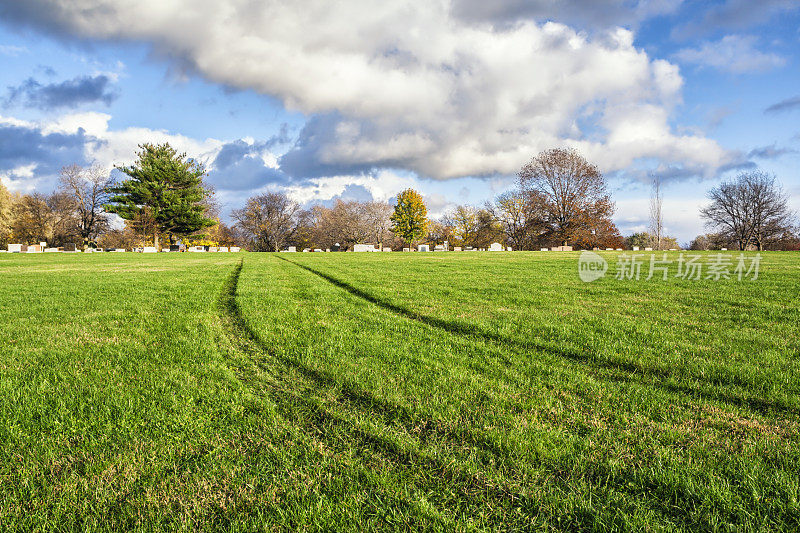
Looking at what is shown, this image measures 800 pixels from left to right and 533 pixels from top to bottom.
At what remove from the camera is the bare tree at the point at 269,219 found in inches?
3132

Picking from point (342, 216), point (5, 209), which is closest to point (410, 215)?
point (342, 216)

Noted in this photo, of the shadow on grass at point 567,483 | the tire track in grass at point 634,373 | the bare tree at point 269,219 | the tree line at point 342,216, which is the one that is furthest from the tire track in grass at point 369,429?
the bare tree at point 269,219

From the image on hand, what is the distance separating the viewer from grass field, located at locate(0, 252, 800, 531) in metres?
2.20

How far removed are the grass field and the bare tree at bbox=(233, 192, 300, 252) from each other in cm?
7712

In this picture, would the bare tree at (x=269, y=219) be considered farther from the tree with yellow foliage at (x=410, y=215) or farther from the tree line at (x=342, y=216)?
the tree with yellow foliage at (x=410, y=215)

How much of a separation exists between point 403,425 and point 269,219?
82978 millimetres

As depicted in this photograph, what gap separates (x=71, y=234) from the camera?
203ft

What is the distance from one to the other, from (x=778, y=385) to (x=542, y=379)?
222 centimetres

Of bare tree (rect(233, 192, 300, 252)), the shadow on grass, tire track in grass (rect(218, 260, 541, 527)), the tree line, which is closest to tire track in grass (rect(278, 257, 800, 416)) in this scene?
the shadow on grass

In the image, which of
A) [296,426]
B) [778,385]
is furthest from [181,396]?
[778,385]

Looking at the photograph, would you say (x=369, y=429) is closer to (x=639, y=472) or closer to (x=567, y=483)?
(x=567, y=483)

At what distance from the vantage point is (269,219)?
80.6 metres

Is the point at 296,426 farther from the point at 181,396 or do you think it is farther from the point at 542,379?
the point at 542,379

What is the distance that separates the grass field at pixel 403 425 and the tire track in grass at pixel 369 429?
2cm
